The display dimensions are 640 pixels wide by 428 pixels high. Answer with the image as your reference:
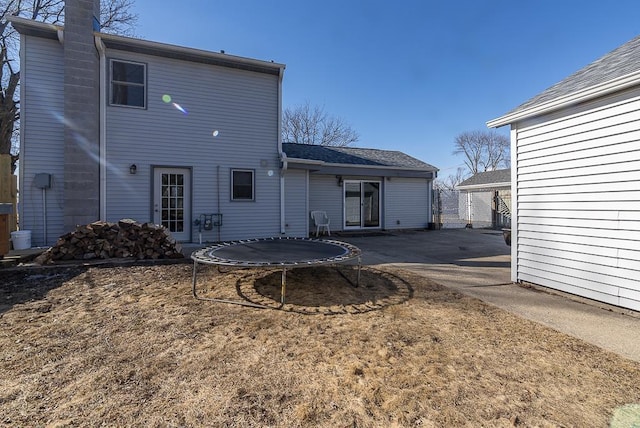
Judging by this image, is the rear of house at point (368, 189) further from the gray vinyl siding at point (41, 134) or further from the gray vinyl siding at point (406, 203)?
the gray vinyl siding at point (41, 134)

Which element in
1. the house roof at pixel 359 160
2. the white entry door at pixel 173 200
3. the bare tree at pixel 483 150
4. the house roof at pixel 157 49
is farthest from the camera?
the bare tree at pixel 483 150

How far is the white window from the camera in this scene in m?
7.52

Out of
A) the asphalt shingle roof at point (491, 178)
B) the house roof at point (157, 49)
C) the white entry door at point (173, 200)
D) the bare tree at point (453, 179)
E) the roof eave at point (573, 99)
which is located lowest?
the white entry door at point (173, 200)

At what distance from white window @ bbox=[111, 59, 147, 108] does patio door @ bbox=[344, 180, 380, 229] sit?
724cm

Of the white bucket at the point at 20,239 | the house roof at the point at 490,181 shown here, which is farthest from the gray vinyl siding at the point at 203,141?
the house roof at the point at 490,181

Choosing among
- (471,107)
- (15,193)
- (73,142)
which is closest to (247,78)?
(73,142)

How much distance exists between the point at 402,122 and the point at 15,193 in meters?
19.5

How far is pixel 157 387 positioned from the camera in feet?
6.57

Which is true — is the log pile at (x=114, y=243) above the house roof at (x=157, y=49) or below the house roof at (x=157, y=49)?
below

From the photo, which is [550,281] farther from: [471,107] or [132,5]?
[132,5]

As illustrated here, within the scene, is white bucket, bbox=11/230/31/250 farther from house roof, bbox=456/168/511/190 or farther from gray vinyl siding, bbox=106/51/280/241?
house roof, bbox=456/168/511/190

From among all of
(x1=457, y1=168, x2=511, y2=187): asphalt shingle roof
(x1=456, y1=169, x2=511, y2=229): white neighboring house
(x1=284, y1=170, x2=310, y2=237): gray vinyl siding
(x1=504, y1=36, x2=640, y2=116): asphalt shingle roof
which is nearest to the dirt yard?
(x1=504, y1=36, x2=640, y2=116): asphalt shingle roof

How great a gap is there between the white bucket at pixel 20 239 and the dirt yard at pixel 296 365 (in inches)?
143

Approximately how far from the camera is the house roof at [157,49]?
22.1 ft
